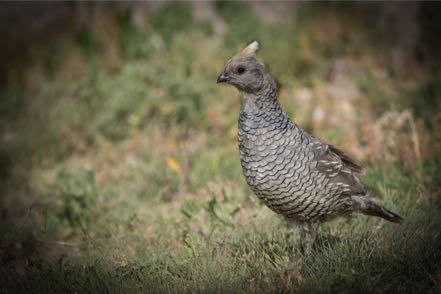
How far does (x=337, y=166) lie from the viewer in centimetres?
489

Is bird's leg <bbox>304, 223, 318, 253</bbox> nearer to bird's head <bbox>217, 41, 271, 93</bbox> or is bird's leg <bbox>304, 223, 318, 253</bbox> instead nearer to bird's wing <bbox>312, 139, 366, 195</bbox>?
bird's wing <bbox>312, 139, 366, 195</bbox>

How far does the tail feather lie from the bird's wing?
54 mm

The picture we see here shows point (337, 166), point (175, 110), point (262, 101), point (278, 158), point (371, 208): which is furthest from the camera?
point (175, 110)

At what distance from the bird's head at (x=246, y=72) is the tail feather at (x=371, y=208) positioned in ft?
3.83

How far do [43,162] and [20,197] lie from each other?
0.77m

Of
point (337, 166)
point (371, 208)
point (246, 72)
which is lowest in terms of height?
point (371, 208)

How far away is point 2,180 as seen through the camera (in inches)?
301

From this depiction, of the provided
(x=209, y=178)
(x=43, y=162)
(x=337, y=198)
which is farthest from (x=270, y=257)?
(x=43, y=162)

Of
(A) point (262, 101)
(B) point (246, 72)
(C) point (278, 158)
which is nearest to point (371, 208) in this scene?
(C) point (278, 158)

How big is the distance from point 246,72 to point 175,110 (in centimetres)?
371

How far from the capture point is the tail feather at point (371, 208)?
16.5 feet

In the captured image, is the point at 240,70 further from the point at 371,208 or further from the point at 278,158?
the point at 371,208

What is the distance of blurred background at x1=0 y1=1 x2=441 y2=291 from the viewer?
19.8 ft

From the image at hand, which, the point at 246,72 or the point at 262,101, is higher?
the point at 246,72
